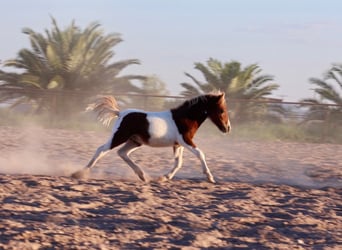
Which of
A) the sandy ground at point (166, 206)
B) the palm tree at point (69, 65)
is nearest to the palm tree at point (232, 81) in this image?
the palm tree at point (69, 65)

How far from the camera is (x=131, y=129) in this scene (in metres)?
10.2

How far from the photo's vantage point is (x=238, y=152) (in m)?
16.4

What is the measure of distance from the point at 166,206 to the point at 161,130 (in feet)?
7.26

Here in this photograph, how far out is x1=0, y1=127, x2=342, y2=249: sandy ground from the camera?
21.9ft

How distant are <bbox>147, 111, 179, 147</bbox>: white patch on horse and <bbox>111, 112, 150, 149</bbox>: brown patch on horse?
0.22ft

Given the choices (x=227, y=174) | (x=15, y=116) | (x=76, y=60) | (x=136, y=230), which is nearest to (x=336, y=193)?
(x=227, y=174)

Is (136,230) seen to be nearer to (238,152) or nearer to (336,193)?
(336,193)

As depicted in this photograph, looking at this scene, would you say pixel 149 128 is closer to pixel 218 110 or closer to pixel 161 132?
pixel 161 132

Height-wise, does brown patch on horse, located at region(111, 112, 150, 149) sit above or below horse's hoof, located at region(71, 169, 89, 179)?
above

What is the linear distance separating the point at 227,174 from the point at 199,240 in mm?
5326

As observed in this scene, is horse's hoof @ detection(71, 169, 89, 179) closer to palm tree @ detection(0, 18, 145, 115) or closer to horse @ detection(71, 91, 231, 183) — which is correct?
horse @ detection(71, 91, 231, 183)

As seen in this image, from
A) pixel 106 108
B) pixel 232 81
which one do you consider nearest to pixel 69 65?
pixel 232 81

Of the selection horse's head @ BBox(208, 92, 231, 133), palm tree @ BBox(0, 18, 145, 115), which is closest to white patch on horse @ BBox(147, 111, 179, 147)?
horse's head @ BBox(208, 92, 231, 133)

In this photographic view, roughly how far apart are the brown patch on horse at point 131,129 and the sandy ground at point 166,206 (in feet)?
1.88
